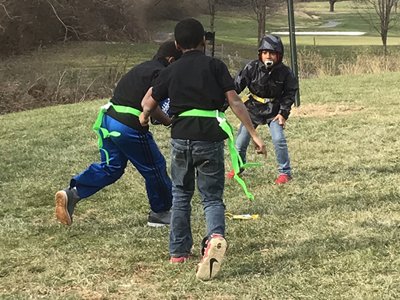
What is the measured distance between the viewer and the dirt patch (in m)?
10.6

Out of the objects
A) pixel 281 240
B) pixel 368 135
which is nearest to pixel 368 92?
Answer: pixel 368 135

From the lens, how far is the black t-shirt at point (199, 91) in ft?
12.5

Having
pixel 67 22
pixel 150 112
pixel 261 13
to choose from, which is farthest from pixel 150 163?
pixel 261 13

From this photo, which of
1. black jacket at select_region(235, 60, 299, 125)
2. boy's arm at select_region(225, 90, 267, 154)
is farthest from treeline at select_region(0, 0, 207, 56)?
boy's arm at select_region(225, 90, 267, 154)

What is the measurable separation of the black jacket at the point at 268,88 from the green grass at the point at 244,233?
0.72 meters

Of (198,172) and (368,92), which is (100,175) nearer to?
(198,172)

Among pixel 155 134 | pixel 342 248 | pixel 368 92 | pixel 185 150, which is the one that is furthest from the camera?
pixel 368 92

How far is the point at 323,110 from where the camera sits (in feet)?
36.0

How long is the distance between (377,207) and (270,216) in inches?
34.7

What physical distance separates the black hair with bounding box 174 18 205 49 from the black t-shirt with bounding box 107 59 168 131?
2.20 feet

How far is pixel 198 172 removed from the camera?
3910mm

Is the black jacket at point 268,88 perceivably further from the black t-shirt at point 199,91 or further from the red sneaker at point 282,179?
the black t-shirt at point 199,91

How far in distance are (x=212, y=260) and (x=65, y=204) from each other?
175cm

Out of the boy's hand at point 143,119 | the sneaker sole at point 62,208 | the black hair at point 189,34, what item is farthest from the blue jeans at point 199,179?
the sneaker sole at point 62,208
